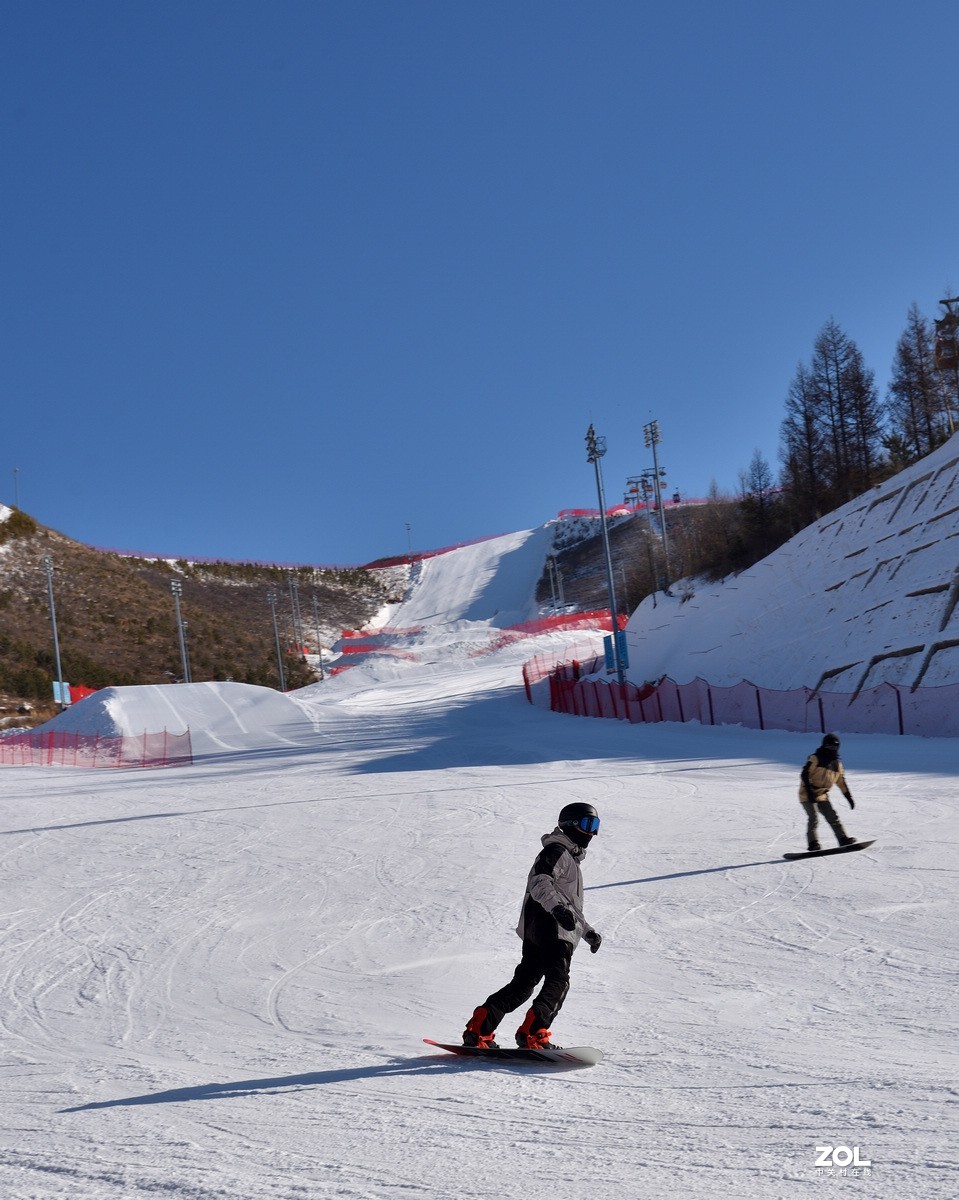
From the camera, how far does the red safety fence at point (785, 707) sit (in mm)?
21062

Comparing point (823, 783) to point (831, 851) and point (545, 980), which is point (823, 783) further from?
point (545, 980)

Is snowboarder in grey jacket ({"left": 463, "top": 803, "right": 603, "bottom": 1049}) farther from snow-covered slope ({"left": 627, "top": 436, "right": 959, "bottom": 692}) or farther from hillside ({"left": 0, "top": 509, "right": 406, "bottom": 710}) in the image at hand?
hillside ({"left": 0, "top": 509, "right": 406, "bottom": 710})

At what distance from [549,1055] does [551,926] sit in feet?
2.37

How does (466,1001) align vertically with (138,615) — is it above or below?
A: below

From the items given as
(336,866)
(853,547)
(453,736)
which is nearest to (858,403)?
(853,547)

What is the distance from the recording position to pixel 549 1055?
5.57 metres

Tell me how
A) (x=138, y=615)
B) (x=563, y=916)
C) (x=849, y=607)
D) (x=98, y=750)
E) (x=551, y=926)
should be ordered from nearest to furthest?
(x=563, y=916)
(x=551, y=926)
(x=849, y=607)
(x=98, y=750)
(x=138, y=615)

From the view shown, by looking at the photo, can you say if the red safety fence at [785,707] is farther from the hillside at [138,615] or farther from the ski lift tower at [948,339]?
the hillside at [138,615]

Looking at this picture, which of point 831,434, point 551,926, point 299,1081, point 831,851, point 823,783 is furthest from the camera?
point 831,434

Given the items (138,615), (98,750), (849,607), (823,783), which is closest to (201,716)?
(98,750)

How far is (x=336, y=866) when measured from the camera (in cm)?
1305

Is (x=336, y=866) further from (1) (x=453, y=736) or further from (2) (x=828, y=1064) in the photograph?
(1) (x=453, y=736)

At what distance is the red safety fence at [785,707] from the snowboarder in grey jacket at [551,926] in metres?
17.2

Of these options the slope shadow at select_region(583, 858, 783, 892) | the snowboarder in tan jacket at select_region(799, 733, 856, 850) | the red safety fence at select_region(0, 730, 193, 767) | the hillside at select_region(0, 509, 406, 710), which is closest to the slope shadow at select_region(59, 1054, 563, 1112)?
the slope shadow at select_region(583, 858, 783, 892)
